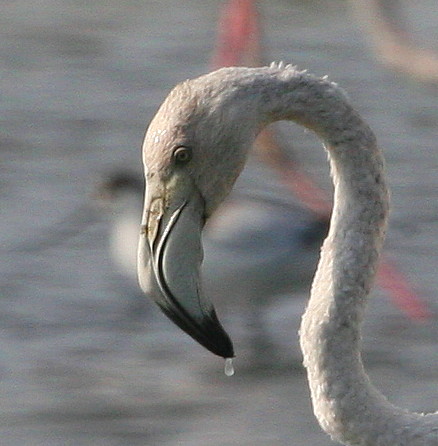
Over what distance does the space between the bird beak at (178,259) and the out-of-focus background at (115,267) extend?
3540 mm

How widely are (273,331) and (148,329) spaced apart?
2.03ft

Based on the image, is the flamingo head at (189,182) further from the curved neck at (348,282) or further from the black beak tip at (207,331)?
the curved neck at (348,282)

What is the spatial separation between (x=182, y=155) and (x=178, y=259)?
0.72ft

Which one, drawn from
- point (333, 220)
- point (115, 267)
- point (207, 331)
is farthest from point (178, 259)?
point (115, 267)

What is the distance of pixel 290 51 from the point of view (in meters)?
12.4


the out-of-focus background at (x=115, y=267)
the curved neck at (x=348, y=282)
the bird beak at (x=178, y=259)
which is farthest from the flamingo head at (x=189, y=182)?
the out-of-focus background at (x=115, y=267)

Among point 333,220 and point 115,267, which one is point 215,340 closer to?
point 333,220

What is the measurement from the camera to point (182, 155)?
3.62 m

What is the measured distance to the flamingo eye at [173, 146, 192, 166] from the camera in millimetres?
3607

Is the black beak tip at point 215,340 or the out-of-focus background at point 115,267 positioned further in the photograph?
the out-of-focus background at point 115,267

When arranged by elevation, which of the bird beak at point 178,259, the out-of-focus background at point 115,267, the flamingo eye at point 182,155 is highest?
the flamingo eye at point 182,155

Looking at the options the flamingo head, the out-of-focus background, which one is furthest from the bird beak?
the out-of-focus background

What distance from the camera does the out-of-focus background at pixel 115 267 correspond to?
7621 millimetres

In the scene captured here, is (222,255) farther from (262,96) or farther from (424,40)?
(262,96)
